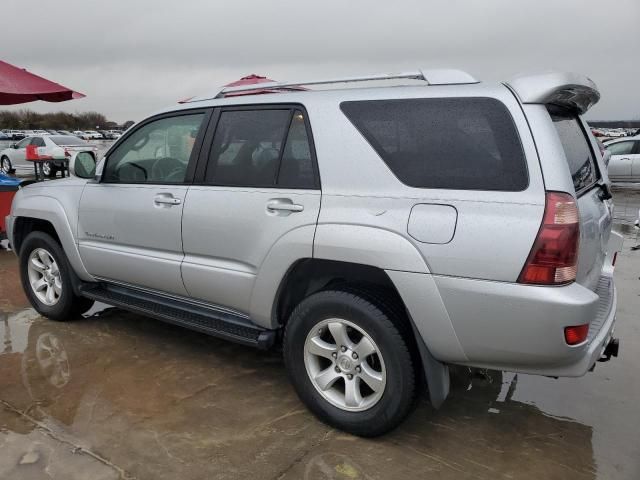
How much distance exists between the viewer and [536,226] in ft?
7.89

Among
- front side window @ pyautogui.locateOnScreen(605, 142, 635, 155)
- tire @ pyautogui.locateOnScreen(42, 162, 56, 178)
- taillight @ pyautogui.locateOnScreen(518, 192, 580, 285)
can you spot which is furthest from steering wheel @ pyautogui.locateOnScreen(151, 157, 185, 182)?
tire @ pyautogui.locateOnScreen(42, 162, 56, 178)

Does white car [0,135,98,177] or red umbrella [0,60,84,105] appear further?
white car [0,135,98,177]

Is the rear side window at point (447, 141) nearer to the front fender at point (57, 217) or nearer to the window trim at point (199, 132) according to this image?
the window trim at point (199, 132)

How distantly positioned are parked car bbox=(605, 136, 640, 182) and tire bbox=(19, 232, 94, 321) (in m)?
14.2

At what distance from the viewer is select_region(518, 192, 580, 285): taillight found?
239 cm

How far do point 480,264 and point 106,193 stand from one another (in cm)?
284

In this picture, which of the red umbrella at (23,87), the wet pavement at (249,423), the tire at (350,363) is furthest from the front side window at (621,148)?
the tire at (350,363)

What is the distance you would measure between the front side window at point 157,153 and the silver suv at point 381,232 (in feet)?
0.06

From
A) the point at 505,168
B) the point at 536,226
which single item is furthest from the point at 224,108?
the point at 536,226

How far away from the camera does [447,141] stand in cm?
270

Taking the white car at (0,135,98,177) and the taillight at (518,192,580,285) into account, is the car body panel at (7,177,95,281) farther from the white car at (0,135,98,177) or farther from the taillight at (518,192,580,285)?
the white car at (0,135,98,177)

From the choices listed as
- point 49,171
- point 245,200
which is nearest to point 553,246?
point 245,200

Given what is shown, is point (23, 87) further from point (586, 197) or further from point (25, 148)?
point (25, 148)

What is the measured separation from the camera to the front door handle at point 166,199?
11.8ft
